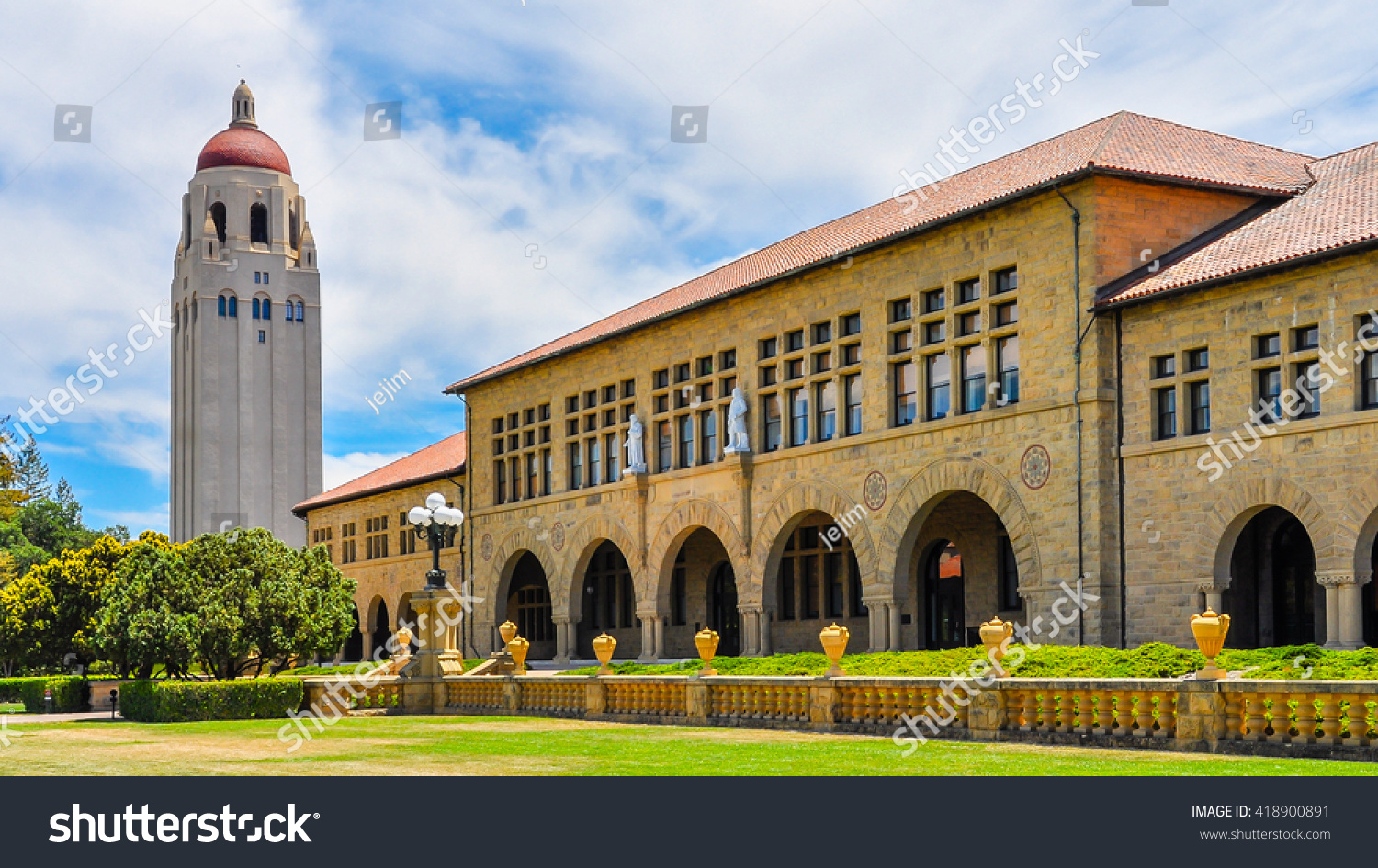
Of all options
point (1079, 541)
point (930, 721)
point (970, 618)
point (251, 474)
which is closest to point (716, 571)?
point (970, 618)

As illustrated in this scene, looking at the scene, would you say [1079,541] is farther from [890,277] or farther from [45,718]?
[45,718]

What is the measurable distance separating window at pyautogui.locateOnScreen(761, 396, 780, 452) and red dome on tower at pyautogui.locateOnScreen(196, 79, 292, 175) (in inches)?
3198

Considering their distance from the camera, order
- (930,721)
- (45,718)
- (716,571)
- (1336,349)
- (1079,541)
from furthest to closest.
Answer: (716,571)
(45,718)
(1079,541)
(1336,349)
(930,721)

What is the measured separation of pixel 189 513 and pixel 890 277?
273 feet

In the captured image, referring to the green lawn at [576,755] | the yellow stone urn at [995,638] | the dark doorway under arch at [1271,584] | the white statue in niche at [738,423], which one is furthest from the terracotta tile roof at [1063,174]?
the green lawn at [576,755]

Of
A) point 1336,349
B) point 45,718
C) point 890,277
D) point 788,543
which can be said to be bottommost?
point 45,718

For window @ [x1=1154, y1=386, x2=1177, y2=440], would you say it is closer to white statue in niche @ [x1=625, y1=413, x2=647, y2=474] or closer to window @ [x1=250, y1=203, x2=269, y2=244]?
white statue in niche @ [x1=625, y1=413, x2=647, y2=474]

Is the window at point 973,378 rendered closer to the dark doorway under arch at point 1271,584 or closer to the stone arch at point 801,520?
the stone arch at point 801,520

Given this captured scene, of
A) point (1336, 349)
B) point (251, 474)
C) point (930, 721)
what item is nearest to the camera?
point (930, 721)

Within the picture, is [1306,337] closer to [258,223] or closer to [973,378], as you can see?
[973,378]

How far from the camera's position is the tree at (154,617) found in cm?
3312

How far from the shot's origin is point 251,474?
359 feet

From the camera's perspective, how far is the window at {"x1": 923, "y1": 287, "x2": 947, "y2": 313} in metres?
36.2

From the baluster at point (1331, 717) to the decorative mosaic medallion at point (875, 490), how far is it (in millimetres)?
21090
